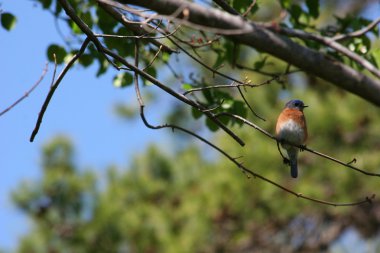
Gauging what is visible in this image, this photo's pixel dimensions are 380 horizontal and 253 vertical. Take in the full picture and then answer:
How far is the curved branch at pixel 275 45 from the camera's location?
2.96 m

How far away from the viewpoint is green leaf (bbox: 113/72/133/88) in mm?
4834

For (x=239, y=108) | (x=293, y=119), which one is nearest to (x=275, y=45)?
(x=239, y=108)

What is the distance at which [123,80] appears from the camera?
16.0 ft

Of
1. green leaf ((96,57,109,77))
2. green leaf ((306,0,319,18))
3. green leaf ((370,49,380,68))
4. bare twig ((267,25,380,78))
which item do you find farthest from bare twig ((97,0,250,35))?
green leaf ((96,57,109,77))

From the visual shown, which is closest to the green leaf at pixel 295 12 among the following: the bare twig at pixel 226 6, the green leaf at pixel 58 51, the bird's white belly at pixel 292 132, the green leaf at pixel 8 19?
the bird's white belly at pixel 292 132

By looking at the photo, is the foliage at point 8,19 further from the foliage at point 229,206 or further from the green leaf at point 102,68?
the foliage at point 229,206

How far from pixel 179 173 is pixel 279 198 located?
2011 millimetres

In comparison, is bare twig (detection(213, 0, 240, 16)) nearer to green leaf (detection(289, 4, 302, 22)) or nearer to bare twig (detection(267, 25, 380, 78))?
bare twig (detection(267, 25, 380, 78))

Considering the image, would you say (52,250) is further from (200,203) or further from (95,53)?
(95,53)

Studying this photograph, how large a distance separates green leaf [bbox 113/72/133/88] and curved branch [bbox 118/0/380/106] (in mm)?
1607

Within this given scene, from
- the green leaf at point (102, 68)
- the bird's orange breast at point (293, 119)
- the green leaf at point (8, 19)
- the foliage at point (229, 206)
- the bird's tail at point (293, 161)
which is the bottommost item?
the foliage at point (229, 206)

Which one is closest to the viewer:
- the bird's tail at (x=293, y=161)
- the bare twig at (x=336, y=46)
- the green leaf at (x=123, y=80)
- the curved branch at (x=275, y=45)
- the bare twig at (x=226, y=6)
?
the bare twig at (x=336, y=46)

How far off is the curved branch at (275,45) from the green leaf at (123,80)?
5.27 feet

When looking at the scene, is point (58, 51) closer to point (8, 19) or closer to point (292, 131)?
→ point (8, 19)
